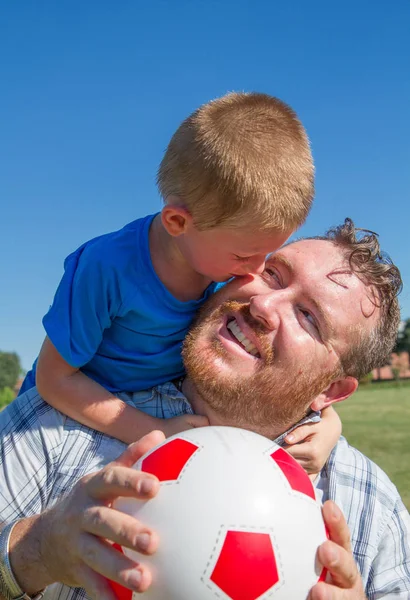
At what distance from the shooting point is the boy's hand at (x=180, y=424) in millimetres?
3072

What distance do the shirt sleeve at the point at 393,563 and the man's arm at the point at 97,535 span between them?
4.78 ft

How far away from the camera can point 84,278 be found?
315 cm

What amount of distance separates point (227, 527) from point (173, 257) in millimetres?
1542

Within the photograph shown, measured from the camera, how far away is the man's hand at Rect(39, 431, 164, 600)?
1.97 meters

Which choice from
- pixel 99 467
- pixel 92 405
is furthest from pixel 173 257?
pixel 99 467

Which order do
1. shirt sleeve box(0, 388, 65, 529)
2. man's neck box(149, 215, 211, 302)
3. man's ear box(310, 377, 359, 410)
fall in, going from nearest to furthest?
1. shirt sleeve box(0, 388, 65, 529)
2. man's neck box(149, 215, 211, 302)
3. man's ear box(310, 377, 359, 410)

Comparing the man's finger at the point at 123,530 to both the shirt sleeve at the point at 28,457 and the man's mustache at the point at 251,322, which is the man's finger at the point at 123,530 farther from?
the man's mustache at the point at 251,322

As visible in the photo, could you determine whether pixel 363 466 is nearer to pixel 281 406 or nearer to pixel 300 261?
pixel 281 406

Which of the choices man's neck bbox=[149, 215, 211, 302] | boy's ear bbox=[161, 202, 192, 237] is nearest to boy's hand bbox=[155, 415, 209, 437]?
man's neck bbox=[149, 215, 211, 302]

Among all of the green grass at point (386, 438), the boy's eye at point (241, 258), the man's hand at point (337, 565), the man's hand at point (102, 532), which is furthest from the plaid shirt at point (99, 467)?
the green grass at point (386, 438)

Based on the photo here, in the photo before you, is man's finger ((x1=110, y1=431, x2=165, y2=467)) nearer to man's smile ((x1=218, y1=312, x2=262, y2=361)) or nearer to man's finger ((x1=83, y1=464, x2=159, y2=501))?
man's finger ((x1=83, y1=464, x2=159, y2=501))

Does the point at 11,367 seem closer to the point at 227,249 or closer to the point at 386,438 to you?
the point at 386,438

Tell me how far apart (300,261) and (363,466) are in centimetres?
115

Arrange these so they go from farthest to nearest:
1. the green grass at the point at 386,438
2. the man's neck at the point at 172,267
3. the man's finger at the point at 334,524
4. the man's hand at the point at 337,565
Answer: the green grass at the point at 386,438, the man's neck at the point at 172,267, the man's finger at the point at 334,524, the man's hand at the point at 337,565
